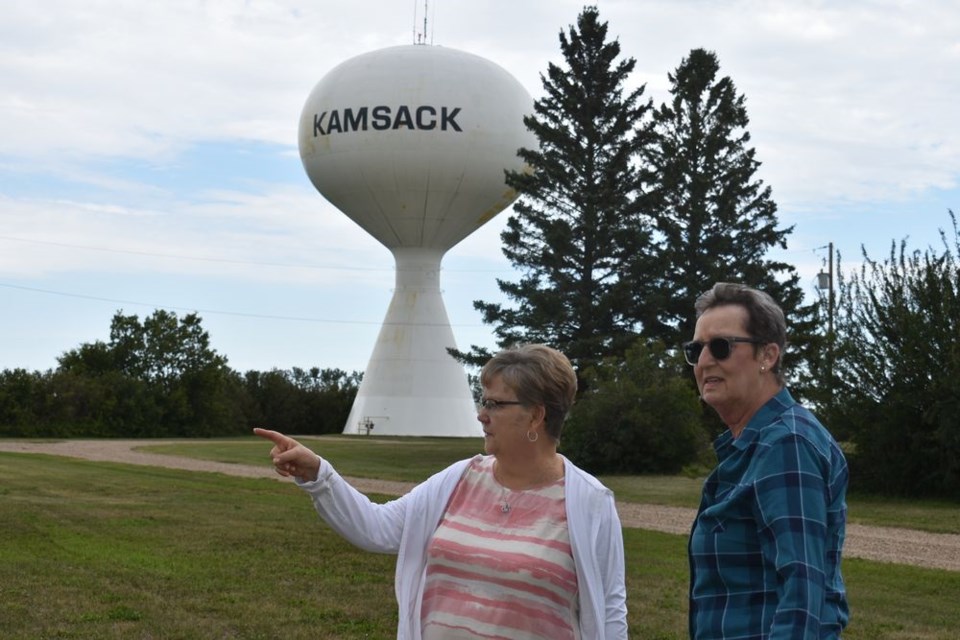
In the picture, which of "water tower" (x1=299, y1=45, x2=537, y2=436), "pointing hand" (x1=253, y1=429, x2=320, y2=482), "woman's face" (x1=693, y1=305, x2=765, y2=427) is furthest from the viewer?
"water tower" (x1=299, y1=45, x2=537, y2=436)

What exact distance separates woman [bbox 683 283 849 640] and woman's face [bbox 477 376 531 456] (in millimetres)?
657

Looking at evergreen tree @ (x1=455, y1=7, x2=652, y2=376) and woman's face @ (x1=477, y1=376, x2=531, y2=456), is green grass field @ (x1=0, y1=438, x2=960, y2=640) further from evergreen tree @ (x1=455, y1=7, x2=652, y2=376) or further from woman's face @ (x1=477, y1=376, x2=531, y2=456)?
evergreen tree @ (x1=455, y1=7, x2=652, y2=376)

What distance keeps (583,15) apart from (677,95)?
365 centimetres

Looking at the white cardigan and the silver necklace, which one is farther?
the silver necklace

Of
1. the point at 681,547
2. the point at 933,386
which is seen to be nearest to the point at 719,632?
the point at 681,547

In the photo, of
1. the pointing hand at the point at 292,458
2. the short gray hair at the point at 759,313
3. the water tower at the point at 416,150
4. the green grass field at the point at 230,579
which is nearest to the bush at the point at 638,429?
the green grass field at the point at 230,579

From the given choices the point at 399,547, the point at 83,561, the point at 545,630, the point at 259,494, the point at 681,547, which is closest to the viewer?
the point at 545,630

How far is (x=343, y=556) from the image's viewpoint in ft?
35.9

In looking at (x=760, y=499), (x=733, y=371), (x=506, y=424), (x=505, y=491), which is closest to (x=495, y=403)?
(x=506, y=424)

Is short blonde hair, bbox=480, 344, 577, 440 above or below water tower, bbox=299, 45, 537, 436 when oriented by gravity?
below

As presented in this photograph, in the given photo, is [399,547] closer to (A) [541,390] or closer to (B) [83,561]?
(A) [541,390]

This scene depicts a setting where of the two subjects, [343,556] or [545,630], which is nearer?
[545,630]

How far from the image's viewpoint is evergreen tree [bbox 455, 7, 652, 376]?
105 ft

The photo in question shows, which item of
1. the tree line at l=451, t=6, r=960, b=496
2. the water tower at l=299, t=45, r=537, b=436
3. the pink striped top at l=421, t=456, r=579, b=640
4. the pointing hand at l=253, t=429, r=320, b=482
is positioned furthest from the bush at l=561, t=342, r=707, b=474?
the pointing hand at l=253, t=429, r=320, b=482
